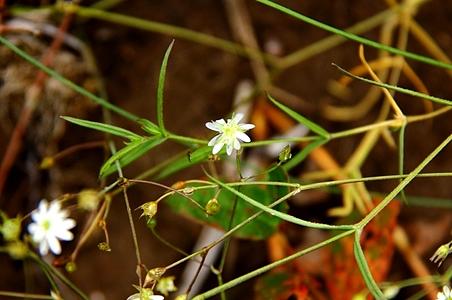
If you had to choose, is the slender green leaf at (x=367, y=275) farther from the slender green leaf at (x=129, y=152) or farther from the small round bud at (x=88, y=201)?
the small round bud at (x=88, y=201)

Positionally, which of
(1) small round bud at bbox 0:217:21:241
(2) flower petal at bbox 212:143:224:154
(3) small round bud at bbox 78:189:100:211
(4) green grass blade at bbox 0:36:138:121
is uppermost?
(4) green grass blade at bbox 0:36:138:121

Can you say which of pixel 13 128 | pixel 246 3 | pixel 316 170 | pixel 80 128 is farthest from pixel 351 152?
pixel 13 128

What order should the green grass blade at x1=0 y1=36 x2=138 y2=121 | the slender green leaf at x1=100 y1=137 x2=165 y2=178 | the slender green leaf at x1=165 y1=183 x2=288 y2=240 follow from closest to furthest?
the slender green leaf at x1=100 y1=137 x2=165 y2=178 → the green grass blade at x1=0 y1=36 x2=138 y2=121 → the slender green leaf at x1=165 y1=183 x2=288 y2=240

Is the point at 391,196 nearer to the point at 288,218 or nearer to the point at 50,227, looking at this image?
the point at 288,218

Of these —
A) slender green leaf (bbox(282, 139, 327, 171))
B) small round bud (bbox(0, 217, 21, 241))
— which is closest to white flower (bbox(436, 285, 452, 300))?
slender green leaf (bbox(282, 139, 327, 171))

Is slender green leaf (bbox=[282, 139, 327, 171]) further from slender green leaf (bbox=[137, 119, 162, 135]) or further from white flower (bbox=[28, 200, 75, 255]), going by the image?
white flower (bbox=[28, 200, 75, 255])

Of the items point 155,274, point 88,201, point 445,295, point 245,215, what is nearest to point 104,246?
point 155,274
